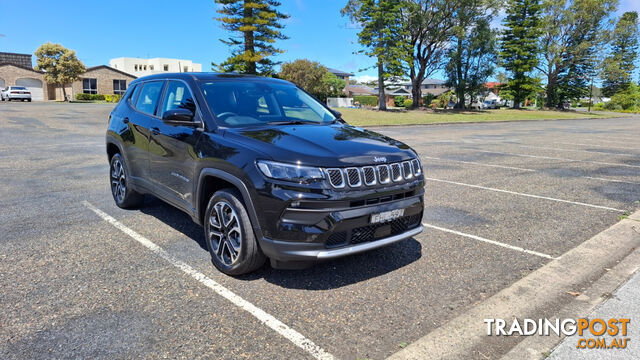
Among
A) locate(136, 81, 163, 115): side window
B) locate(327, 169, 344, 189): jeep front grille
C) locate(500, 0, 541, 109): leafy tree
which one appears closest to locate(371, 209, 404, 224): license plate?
locate(327, 169, 344, 189): jeep front grille

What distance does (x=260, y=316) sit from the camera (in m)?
3.14

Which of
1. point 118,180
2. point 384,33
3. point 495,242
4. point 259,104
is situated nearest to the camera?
point 259,104

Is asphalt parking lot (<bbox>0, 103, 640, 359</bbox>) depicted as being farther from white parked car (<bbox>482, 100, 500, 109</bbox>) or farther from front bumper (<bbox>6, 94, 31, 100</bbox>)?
white parked car (<bbox>482, 100, 500, 109</bbox>)

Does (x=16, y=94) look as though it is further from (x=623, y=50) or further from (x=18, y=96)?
(x=623, y=50)

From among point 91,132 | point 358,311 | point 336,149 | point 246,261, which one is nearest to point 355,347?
point 358,311

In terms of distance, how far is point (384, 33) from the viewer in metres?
40.3

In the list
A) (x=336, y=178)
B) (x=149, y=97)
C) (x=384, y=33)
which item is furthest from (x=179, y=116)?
(x=384, y=33)

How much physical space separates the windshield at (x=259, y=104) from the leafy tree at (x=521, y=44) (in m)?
56.0

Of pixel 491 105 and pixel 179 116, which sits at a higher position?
pixel 491 105

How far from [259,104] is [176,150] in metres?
0.98

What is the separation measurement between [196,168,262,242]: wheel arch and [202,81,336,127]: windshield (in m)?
0.54

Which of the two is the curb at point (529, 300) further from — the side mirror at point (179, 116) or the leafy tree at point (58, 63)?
the leafy tree at point (58, 63)

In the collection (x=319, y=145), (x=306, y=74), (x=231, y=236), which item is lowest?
(x=231, y=236)

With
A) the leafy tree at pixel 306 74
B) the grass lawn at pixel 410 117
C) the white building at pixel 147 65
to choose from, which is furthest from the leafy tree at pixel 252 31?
the white building at pixel 147 65
